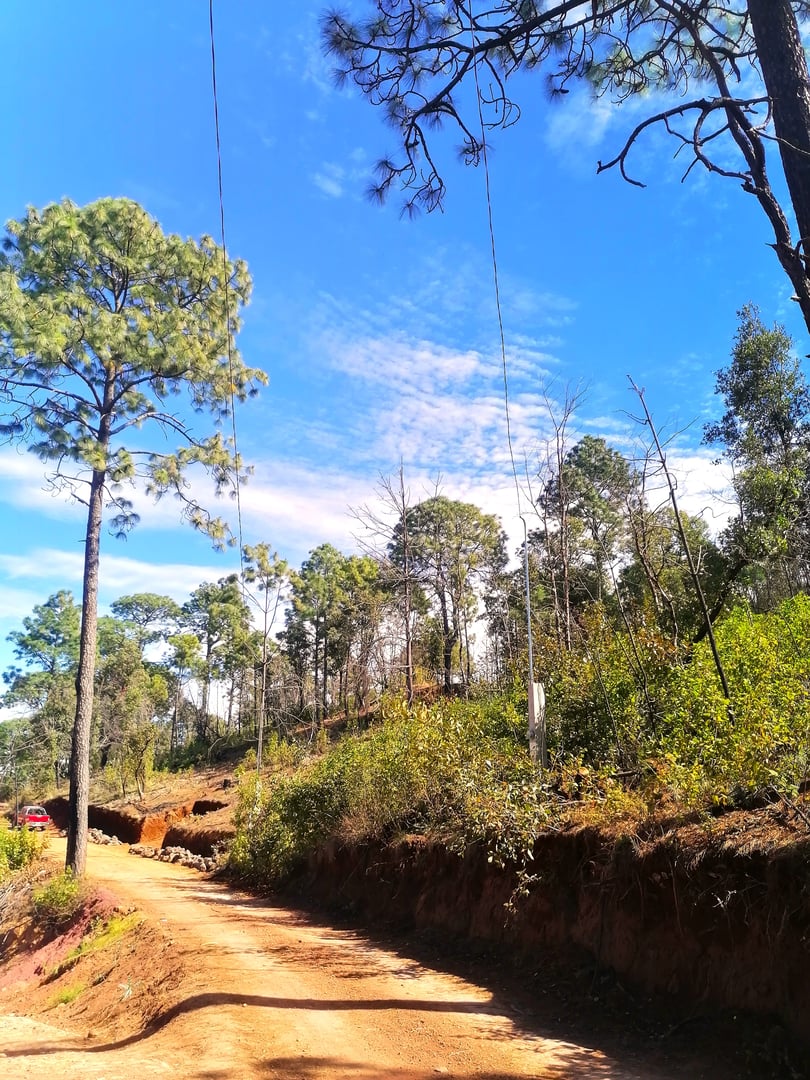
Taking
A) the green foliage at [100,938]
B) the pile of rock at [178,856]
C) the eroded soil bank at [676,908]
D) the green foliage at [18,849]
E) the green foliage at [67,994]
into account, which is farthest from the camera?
the pile of rock at [178,856]

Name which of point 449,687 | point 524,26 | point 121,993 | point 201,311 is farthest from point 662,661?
point 449,687

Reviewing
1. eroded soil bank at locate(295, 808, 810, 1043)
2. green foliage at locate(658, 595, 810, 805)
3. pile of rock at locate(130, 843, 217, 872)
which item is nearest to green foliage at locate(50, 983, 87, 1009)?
eroded soil bank at locate(295, 808, 810, 1043)

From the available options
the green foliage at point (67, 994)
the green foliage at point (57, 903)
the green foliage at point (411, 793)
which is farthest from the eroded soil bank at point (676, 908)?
the green foliage at point (57, 903)

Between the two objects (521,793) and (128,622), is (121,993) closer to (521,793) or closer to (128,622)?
(521,793)

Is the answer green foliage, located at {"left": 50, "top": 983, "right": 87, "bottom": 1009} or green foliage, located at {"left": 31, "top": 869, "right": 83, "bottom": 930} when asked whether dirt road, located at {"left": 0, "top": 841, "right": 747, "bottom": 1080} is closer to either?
green foliage, located at {"left": 50, "top": 983, "right": 87, "bottom": 1009}

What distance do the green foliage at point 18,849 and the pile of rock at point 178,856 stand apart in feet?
14.3

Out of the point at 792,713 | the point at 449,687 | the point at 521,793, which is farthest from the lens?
the point at 449,687

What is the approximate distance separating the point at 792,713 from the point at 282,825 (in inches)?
472

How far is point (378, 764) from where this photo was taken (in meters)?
12.4

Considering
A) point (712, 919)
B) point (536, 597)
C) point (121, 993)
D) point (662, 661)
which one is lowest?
point (121, 993)

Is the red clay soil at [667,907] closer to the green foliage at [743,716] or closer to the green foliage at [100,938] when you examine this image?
the green foliage at [743,716]

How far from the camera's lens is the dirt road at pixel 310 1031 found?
5.36m

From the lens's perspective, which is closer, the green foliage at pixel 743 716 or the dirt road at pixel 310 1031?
the dirt road at pixel 310 1031

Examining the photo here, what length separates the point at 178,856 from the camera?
72.4 ft
